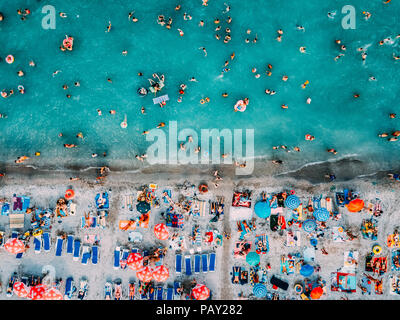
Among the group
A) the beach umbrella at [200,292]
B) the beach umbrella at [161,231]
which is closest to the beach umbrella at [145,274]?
the beach umbrella at [161,231]

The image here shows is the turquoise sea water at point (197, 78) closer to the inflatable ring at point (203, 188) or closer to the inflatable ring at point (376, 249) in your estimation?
the inflatable ring at point (203, 188)

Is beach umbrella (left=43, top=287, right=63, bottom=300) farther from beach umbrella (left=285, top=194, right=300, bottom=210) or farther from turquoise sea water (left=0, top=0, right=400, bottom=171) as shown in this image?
beach umbrella (left=285, top=194, right=300, bottom=210)

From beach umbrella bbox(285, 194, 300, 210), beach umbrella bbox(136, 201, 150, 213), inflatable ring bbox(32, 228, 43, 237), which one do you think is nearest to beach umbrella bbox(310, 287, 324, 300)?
beach umbrella bbox(285, 194, 300, 210)

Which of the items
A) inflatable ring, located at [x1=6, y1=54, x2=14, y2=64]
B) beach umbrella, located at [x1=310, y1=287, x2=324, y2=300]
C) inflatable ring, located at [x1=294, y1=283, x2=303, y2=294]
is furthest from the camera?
inflatable ring, located at [x1=294, y1=283, x2=303, y2=294]

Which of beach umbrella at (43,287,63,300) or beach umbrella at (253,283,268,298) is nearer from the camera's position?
beach umbrella at (43,287,63,300)

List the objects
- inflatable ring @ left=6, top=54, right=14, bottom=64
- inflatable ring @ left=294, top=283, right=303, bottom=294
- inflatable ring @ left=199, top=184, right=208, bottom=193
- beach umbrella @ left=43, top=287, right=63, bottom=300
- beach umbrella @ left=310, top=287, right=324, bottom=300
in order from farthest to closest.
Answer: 1. inflatable ring @ left=294, top=283, right=303, bottom=294
2. inflatable ring @ left=199, top=184, right=208, bottom=193
3. beach umbrella @ left=310, top=287, right=324, bottom=300
4. inflatable ring @ left=6, top=54, right=14, bottom=64
5. beach umbrella @ left=43, top=287, right=63, bottom=300
